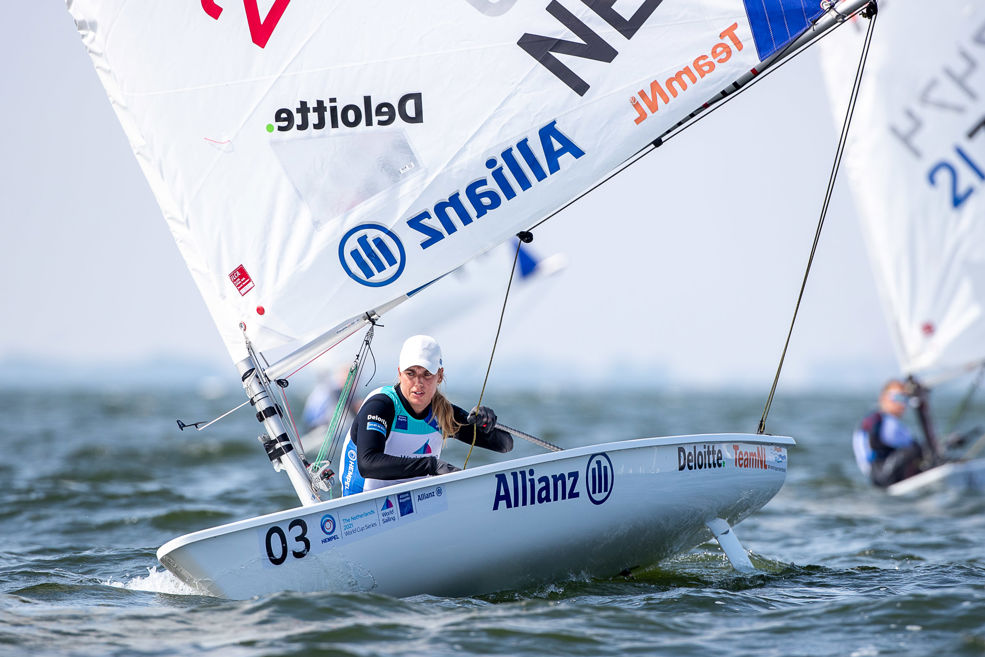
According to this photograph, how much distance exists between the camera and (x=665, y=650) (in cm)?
354

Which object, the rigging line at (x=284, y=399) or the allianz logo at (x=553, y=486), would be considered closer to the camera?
the allianz logo at (x=553, y=486)

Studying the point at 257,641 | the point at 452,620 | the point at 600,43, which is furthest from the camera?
the point at 600,43

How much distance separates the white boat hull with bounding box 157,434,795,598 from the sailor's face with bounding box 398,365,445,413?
1.43 ft

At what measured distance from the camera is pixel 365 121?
432cm

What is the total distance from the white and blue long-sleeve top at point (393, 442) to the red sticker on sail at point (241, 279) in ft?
2.18

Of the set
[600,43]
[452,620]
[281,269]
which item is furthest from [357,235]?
[452,620]

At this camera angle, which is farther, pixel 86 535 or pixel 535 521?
pixel 86 535

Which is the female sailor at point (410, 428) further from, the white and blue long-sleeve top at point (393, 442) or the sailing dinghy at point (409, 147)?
the sailing dinghy at point (409, 147)

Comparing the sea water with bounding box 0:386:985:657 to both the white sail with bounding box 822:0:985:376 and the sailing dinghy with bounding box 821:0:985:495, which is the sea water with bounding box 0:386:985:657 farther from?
the white sail with bounding box 822:0:985:376

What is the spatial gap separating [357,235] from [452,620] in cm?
155

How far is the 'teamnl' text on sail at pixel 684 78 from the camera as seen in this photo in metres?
4.05

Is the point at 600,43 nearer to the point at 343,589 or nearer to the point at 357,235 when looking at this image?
the point at 357,235

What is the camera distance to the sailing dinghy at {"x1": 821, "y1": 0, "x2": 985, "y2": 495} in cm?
862

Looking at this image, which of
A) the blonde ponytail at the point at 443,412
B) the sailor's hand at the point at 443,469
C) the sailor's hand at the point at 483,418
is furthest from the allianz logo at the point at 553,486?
the blonde ponytail at the point at 443,412
